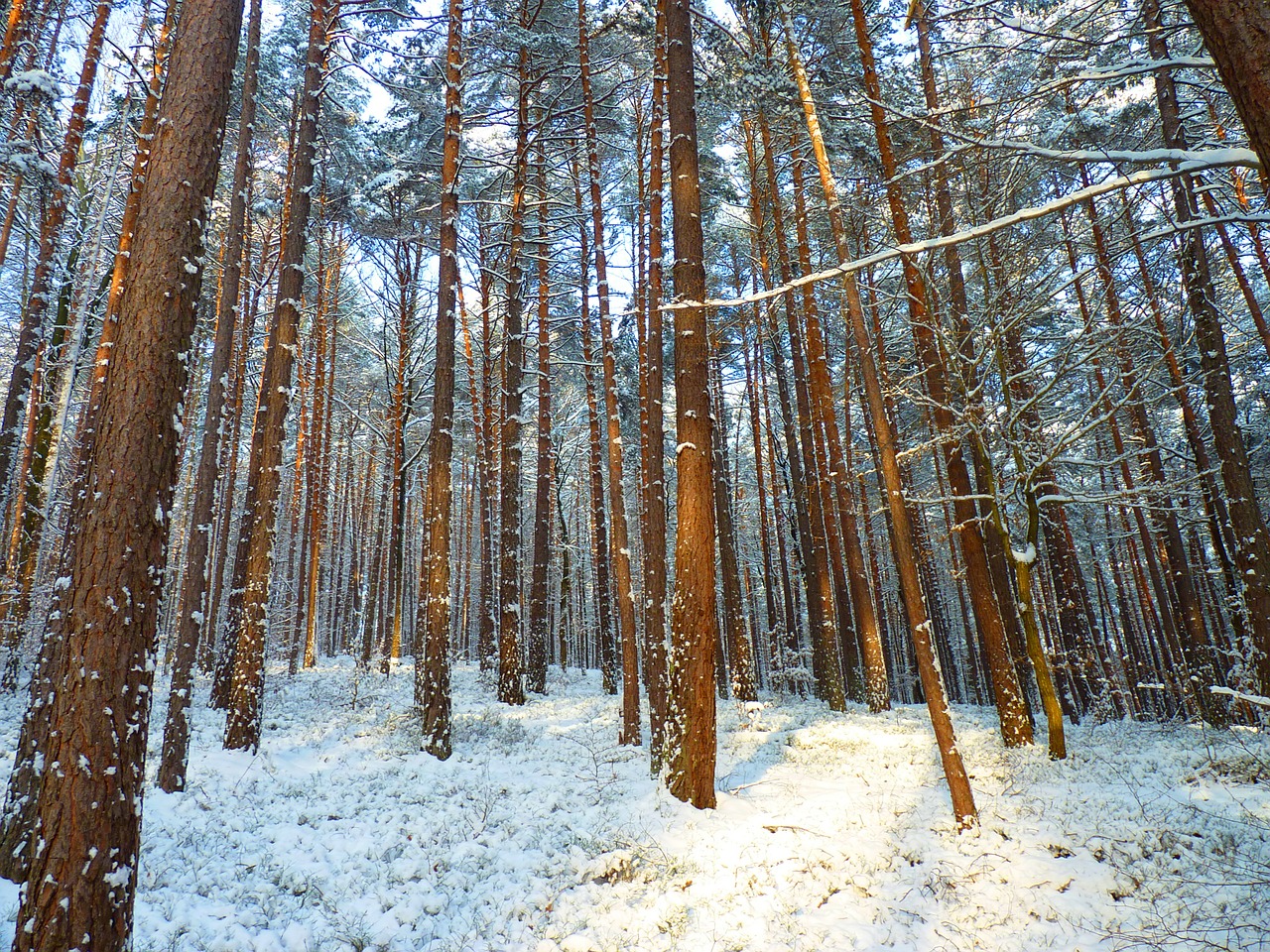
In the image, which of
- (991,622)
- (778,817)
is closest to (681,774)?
(778,817)

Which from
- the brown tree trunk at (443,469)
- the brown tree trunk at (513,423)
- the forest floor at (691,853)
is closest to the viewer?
the forest floor at (691,853)

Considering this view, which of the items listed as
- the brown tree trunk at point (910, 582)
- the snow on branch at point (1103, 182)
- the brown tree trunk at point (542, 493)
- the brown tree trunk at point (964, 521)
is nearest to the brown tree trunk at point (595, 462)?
the brown tree trunk at point (542, 493)

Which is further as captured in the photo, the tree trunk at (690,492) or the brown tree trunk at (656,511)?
the brown tree trunk at (656,511)

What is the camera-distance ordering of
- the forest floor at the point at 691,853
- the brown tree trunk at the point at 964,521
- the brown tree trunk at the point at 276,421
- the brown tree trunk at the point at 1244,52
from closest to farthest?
1. the brown tree trunk at the point at 1244,52
2. the forest floor at the point at 691,853
3. the brown tree trunk at the point at 276,421
4. the brown tree trunk at the point at 964,521

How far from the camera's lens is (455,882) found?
5188 millimetres

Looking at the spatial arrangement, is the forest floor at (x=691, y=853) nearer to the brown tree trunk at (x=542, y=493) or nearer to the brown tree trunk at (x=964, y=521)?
the brown tree trunk at (x=964, y=521)

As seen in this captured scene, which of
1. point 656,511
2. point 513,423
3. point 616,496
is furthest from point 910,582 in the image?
point 513,423

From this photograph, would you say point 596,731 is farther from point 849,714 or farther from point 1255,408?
point 1255,408

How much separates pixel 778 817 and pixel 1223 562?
1043 cm

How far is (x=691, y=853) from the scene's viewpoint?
18.2 feet

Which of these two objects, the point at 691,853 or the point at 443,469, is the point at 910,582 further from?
the point at 443,469

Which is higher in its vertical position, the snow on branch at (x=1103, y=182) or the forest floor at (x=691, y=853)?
the snow on branch at (x=1103, y=182)

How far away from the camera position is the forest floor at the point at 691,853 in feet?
14.6

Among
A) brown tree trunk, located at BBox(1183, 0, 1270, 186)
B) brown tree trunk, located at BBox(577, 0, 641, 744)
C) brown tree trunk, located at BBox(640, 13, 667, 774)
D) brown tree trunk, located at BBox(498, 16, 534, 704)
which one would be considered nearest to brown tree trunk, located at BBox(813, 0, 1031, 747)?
brown tree trunk, located at BBox(640, 13, 667, 774)
